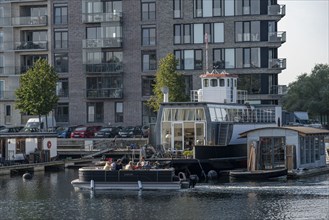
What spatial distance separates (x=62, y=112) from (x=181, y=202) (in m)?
56.6

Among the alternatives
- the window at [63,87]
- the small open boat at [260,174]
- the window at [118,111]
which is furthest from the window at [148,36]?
the small open boat at [260,174]

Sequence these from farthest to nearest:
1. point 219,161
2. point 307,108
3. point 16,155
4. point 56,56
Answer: point 307,108
point 56,56
point 16,155
point 219,161

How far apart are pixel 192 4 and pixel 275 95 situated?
15189mm

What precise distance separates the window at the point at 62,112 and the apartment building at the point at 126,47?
0.13m

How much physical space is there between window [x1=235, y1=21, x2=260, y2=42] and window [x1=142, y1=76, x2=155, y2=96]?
12.1m

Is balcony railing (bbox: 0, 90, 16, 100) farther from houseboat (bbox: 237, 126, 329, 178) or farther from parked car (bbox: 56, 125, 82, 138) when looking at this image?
houseboat (bbox: 237, 126, 329, 178)

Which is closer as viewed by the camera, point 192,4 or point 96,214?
point 96,214

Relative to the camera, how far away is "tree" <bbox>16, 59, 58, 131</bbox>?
8606 centimetres

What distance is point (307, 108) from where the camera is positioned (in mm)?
132125

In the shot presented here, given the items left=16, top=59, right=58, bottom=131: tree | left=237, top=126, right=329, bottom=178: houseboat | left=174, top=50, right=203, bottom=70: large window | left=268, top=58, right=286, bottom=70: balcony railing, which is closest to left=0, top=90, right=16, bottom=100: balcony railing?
left=16, top=59, right=58, bottom=131: tree

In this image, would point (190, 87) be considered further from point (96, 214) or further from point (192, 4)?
point (96, 214)

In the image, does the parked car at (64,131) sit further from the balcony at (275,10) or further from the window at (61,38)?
the balcony at (275,10)

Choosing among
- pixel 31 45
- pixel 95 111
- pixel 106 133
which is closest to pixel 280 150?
pixel 106 133

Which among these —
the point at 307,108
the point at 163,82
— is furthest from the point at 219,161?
the point at 307,108
